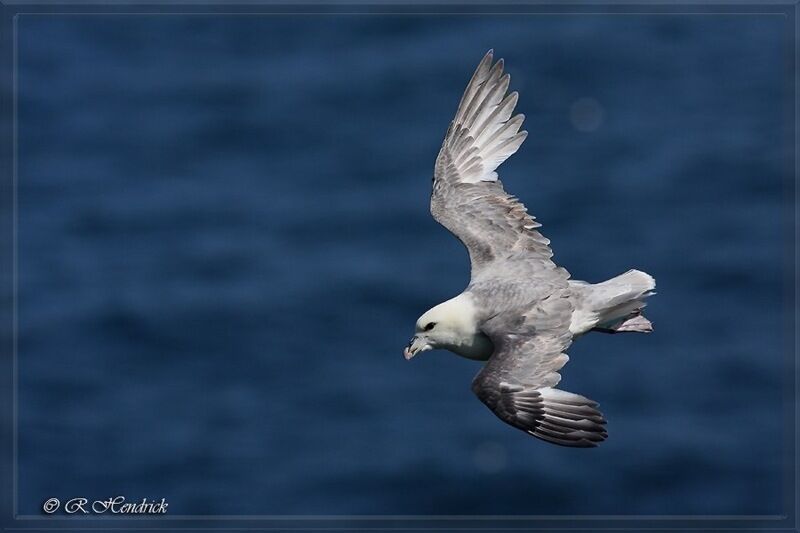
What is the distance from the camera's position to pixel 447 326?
44.3 ft

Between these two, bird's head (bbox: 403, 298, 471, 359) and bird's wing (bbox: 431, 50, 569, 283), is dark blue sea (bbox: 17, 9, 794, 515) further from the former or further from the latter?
bird's head (bbox: 403, 298, 471, 359)

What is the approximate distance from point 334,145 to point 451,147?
26862 millimetres

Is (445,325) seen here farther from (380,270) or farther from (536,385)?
(380,270)

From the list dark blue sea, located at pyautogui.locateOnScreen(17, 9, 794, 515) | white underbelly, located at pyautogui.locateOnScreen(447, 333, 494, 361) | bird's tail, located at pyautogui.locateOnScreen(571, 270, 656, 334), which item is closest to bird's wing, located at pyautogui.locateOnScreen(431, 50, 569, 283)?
bird's tail, located at pyautogui.locateOnScreen(571, 270, 656, 334)

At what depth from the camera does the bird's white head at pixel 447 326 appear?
1349 centimetres

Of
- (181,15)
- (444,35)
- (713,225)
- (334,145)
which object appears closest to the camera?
(713,225)

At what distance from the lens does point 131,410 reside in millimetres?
37094

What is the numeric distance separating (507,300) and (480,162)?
236cm

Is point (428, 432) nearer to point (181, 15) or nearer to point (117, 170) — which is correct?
point (117, 170)

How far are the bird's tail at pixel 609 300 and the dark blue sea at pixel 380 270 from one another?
59.7 ft

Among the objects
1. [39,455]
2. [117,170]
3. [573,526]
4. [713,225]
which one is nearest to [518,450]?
[573,526]

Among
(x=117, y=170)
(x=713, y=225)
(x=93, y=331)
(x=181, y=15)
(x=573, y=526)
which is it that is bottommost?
(x=573, y=526)
